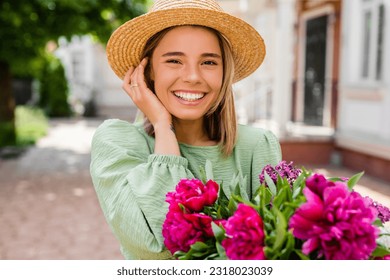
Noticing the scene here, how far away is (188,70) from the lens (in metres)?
1.52

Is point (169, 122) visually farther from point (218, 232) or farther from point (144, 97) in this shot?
point (218, 232)

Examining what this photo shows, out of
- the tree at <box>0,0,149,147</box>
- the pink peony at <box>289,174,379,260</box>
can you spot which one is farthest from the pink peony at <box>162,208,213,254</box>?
the tree at <box>0,0,149,147</box>

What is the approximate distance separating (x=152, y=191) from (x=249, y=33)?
2.03ft

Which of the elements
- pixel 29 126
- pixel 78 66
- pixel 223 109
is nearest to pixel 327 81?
pixel 29 126

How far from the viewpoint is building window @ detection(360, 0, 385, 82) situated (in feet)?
29.9

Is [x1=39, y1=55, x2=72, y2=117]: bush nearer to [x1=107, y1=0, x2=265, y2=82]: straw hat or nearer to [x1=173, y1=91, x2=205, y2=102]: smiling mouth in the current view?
[x1=107, y1=0, x2=265, y2=82]: straw hat

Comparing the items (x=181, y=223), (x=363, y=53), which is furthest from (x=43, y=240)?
(x=363, y=53)

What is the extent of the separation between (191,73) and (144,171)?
0.30 m

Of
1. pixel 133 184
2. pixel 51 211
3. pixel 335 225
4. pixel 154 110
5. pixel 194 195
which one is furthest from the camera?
pixel 51 211

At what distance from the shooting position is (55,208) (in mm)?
7062

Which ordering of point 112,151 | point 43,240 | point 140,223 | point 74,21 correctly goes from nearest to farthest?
point 140,223, point 112,151, point 43,240, point 74,21

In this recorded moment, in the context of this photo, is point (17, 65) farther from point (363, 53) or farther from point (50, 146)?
point (363, 53)

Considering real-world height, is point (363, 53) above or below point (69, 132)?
above

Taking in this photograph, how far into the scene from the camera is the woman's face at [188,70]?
1.52 meters
